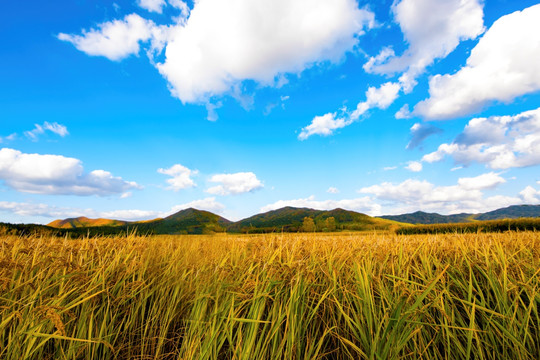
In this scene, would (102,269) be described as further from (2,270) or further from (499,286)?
(499,286)

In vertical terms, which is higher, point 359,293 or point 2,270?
point 2,270

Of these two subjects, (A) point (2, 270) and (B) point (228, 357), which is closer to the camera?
(B) point (228, 357)

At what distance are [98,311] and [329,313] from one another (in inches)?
65.2

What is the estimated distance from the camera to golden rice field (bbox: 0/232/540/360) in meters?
1.50

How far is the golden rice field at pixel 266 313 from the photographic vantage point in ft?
4.93

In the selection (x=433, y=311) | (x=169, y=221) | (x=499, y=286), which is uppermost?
(x=169, y=221)

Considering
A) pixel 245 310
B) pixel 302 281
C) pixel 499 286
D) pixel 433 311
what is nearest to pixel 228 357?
pixel 245 310

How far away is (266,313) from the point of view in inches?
74.3

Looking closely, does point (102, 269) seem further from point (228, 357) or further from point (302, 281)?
point (302, 281)

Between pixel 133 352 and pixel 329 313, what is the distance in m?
1.47

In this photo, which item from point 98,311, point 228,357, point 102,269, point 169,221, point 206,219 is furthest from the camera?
point 206,219

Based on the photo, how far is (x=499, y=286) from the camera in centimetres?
212

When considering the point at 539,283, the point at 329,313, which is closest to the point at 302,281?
the point at 329,313

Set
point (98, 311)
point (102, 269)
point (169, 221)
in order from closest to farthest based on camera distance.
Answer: point (98, 311), point (102, 269), point (169, 221)
